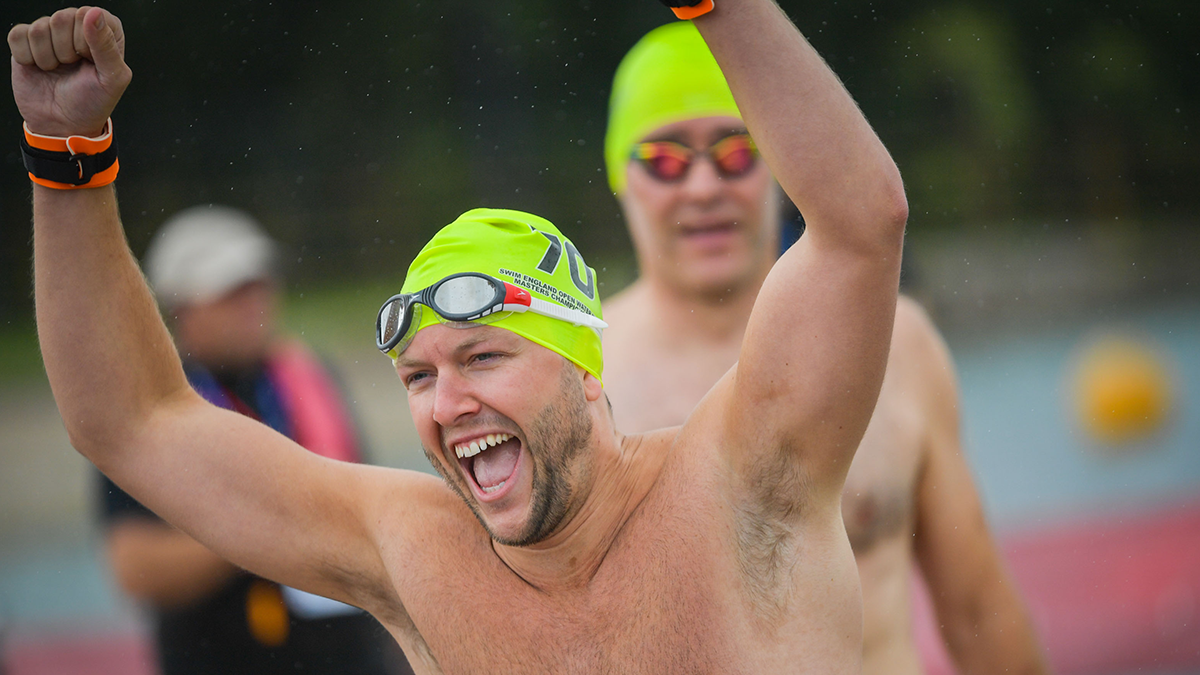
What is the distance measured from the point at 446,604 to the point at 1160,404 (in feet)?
45.7

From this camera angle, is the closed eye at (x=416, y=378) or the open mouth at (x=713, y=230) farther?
the open mouth at (x=713, y=230)

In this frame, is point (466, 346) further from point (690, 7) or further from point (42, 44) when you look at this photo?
point (42, 44)

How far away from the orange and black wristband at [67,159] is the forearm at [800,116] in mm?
1204

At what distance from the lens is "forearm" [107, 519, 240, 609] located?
3502mm

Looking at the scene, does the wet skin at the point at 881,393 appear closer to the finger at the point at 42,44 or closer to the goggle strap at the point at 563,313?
the goggle strap at the point at 563,313

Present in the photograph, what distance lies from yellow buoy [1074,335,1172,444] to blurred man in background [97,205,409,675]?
11.0 metres

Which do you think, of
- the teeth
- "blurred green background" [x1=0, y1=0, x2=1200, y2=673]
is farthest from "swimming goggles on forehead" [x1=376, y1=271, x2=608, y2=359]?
"blurred green background" [x1=0, y1=0, x2=1200, y2=673]

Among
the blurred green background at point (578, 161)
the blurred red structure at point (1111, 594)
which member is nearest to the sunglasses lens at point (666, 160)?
the blurred red structure at point (1111, 594)

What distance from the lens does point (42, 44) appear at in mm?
1849

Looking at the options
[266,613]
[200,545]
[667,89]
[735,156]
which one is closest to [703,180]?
[735,156]

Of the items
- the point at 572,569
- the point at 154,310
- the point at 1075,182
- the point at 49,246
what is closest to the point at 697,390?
the point at 572,569

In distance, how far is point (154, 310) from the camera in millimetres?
2201

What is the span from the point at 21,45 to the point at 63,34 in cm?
9

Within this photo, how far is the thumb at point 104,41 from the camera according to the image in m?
1.81
